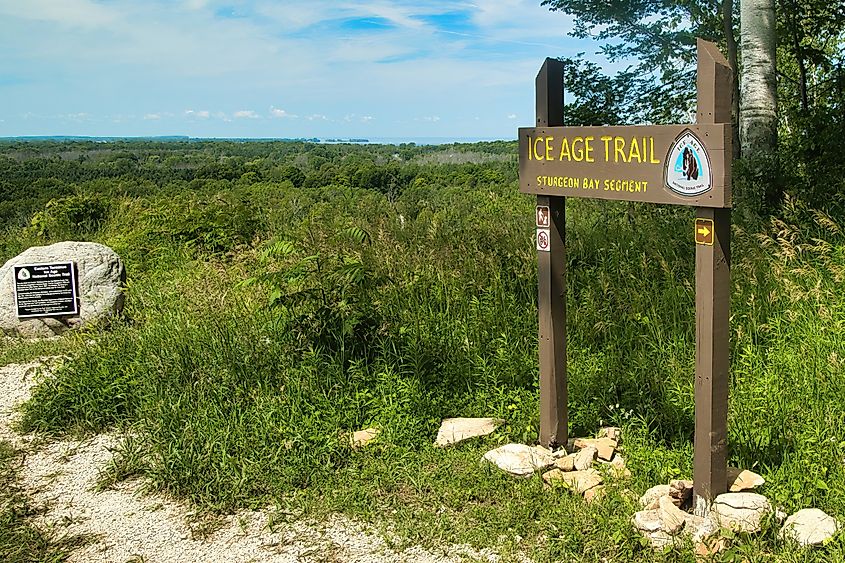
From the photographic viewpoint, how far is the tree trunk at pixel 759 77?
6570mm

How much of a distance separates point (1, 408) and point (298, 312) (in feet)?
8.09

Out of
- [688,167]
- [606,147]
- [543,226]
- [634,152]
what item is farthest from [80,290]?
[688,167]

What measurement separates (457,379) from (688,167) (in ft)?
7.59

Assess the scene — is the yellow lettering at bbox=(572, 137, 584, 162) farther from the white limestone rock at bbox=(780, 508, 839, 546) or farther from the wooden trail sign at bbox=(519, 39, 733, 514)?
the white limestone rock at bbox=(780, 508, 839, 546)

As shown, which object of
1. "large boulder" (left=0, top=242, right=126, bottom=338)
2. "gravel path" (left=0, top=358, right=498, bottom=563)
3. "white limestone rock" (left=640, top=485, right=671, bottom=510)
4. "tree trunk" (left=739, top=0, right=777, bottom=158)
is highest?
"tree trunk" (left=739, top=0, right=777, bottom=158)

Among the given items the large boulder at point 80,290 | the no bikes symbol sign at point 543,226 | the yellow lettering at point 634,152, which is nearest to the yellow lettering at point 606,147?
the yellow lettering at point 634,152

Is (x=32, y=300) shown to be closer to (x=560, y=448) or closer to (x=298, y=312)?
(x=298, y=312)

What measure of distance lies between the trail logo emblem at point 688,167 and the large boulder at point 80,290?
5997 millimetres

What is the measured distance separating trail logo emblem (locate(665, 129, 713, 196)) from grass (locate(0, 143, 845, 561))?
138 cm

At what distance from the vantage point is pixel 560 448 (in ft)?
13.7

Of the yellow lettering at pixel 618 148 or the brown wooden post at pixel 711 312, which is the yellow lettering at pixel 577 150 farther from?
the brown wooden post at pixel 711 312

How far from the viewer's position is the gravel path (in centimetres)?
352

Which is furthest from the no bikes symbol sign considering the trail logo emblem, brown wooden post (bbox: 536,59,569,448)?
the trail logo emblem

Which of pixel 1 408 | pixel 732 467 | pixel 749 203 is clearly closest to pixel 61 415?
pixel 1 408
